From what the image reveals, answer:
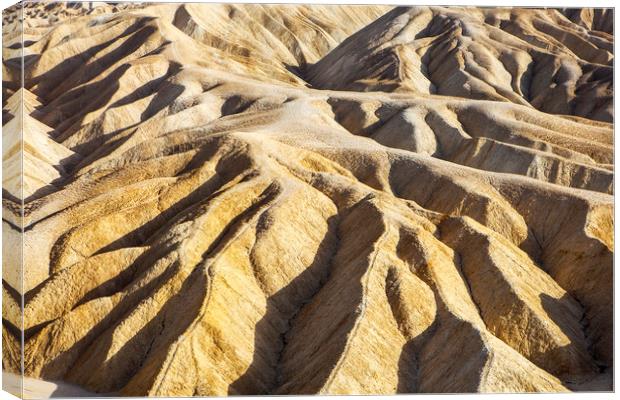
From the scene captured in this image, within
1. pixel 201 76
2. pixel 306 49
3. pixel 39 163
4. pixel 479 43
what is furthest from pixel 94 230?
pixel 306 49

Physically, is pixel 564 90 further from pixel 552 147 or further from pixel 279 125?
pixel 279 125

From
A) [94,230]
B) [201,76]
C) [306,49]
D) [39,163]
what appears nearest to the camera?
[94,230]

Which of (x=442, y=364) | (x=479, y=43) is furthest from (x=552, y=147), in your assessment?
(x=479, y=43)

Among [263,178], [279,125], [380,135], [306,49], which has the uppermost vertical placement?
[263,178]

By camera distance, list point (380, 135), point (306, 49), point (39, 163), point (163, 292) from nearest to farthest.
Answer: point (163, 292) < point (39, 163) < point (380, 135) < point (306, 49)

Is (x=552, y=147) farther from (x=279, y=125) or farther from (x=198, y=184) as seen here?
(x=198, y=184)

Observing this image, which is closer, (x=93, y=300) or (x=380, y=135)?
(x=93, y=300)

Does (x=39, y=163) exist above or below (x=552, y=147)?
above
